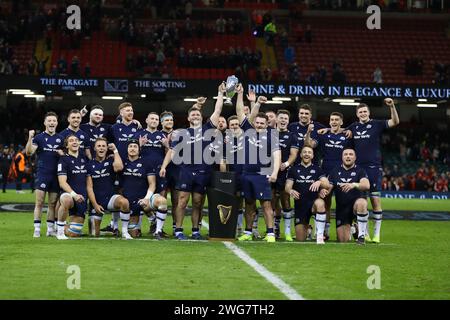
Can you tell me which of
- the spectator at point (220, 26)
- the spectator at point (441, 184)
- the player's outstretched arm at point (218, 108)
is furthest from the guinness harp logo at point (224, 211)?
the spectator at point (220, 26)

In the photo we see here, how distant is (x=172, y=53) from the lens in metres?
37.8

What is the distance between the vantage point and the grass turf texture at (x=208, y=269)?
7605 millimetres

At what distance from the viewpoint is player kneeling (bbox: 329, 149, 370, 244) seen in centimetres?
1249

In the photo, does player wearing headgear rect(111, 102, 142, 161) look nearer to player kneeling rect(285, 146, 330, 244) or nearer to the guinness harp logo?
the guinness harp logo

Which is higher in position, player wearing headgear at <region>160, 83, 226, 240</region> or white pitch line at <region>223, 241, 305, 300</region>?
player wearing headgear at <region>160, 83, 226, 240</region>

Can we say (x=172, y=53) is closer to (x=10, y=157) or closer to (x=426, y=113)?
(x=10, y=157)

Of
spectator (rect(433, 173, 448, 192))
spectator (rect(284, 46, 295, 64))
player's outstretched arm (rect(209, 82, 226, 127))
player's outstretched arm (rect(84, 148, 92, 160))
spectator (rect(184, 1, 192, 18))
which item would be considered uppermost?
spectator (rect(184, 1, 192, 18))

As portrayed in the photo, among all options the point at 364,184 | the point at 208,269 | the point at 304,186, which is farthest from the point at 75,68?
the point at 208,269

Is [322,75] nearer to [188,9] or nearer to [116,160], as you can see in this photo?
[188,9]

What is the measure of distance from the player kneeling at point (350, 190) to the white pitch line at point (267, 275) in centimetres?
192

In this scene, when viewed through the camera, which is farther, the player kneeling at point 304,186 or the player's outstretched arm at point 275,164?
the player kneeling at point 304,186

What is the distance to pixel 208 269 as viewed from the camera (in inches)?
360

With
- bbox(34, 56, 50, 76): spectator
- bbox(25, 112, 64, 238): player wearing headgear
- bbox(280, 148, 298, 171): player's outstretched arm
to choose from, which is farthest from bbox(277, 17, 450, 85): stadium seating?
bbox(25, 112, 64, 238): player wearing headgear

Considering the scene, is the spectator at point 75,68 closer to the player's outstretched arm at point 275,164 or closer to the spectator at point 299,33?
the spectator at point 299,33
